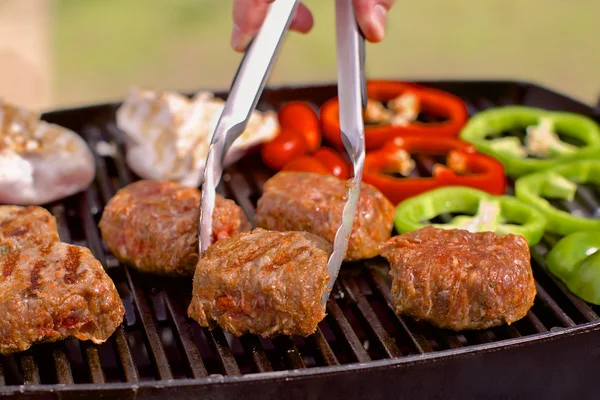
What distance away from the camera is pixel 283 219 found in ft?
12.4

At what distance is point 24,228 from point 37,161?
73 cm

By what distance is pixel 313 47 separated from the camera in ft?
35.2

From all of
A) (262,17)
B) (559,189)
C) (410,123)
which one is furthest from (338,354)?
(410,123)

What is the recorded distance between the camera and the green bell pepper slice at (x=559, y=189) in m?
4.04

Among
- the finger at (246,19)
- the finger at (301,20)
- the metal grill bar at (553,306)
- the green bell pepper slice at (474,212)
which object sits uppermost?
the finger at (246,19)

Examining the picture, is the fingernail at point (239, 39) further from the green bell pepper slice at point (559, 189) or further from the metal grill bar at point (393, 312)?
the green bell pepper slice at point (559, 189)

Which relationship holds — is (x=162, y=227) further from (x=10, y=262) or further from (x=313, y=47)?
(x=313, y=47)

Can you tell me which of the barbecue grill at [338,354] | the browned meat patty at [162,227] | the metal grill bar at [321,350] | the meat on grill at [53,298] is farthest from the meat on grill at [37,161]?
the metal grill bar at [321,350]

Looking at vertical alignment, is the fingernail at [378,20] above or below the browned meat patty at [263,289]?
above

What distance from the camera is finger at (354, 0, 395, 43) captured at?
3.46 m

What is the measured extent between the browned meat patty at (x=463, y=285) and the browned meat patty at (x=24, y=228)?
1.43m

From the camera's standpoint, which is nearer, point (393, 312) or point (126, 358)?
point (126, 358)

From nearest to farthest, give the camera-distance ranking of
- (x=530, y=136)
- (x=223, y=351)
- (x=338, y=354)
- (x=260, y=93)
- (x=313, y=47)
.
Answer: (x=223, y=351) < (x=260, y=93) < (x=338, y=354) < (x=530, y=136) < (x=313, y=47)

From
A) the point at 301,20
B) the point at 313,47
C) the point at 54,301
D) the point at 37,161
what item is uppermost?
the point at 301,20
